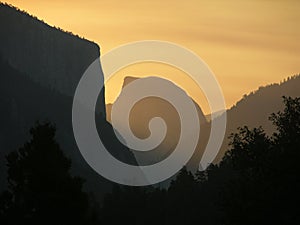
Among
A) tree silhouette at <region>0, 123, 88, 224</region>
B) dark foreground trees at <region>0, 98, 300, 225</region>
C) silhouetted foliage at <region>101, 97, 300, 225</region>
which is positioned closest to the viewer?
tree silhouette at <region>0, 123, 88, 224</region>

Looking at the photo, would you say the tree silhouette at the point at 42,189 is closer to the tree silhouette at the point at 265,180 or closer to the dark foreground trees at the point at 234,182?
the dark foreground trees at the point at 234,182

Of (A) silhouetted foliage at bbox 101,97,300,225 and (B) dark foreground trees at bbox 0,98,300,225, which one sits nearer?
(B) dark foreground trees at bbox 0,98,300,225

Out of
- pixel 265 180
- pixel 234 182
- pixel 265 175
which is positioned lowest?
pixel 265 180

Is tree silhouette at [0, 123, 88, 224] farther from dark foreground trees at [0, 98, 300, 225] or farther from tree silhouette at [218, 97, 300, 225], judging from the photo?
tree silhouette at [218, 97, 300, 225]

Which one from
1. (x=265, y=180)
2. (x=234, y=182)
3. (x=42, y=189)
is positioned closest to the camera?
(x=42, y=189)

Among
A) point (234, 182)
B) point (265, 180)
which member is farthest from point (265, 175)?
point (234, 182)

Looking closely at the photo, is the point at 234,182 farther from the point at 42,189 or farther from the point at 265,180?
the point at 42,189

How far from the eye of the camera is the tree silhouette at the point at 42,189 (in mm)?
37750

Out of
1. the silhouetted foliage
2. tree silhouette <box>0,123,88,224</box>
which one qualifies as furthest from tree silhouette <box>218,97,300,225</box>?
tree silhouette <box>0,123,88,224</box>

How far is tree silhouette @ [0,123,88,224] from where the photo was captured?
37750mm

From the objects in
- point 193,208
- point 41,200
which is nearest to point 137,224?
point 193,208

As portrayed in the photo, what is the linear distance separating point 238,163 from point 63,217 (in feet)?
29.4

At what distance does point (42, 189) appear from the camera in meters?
38.3

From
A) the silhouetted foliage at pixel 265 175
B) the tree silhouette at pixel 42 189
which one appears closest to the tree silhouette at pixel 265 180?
the silhouetted foliage at pixel 265 175
